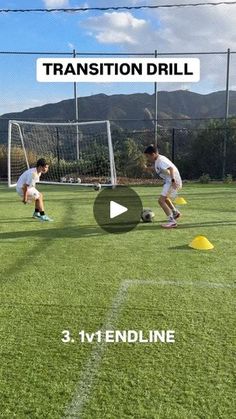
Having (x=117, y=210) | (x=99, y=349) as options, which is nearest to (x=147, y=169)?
(x=117, y=210)

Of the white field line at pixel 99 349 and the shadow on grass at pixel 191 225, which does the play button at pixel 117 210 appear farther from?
the white field line at pixel 99 349

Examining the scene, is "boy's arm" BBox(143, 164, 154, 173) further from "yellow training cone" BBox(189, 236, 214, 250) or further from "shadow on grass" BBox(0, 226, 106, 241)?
"yellow training cone" BBox(189, 236, 214, 250)

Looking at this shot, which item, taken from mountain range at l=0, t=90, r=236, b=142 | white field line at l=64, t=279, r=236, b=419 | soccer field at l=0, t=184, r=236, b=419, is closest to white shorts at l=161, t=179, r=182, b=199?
soccer field at l=0, t=184, r=236, b=419

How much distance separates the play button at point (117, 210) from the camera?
7.11 meters

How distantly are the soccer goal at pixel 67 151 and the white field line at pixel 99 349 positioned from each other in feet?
41.6

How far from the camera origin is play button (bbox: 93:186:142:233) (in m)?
7.11

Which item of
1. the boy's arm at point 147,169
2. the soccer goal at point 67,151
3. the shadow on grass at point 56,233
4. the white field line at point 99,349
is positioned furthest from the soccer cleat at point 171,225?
the boy's arm at point 147,169

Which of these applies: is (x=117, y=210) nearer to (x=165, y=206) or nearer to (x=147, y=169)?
(x=165, y=206)

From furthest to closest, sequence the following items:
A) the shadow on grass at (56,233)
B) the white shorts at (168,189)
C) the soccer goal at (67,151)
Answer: the soccer goal at (67,151) → the white shorts at (168,189) → the shadow on grass at (56,233)

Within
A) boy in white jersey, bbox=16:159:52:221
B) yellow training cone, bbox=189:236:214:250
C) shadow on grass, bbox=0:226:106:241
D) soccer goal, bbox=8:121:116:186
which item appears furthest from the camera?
soccer goal, bbox=8:121:116:186

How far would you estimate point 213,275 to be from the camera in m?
4.34

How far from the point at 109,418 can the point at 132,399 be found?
0.65 feet

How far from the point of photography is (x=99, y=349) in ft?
9.27

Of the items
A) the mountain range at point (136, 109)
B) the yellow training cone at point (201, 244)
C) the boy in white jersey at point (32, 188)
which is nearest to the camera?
the yellow training cone at point (201, 244)
